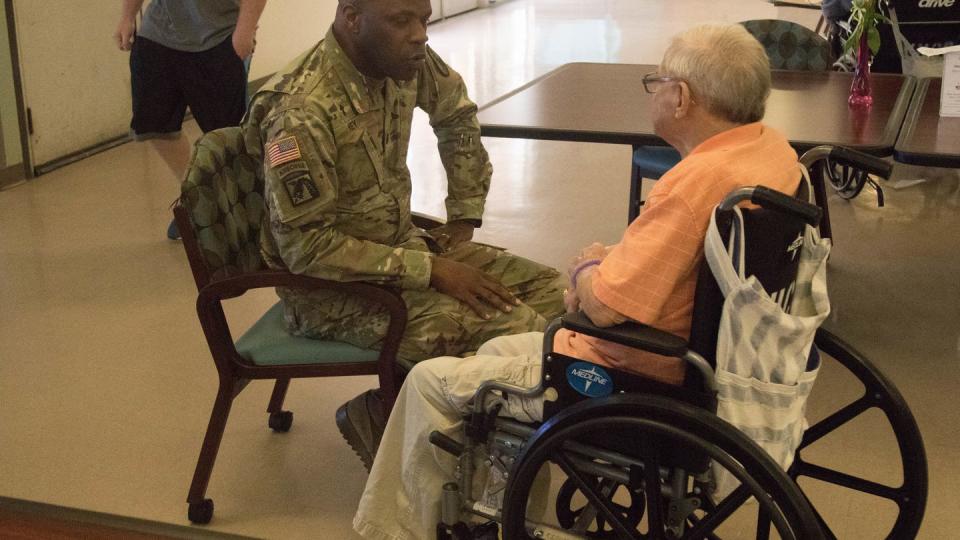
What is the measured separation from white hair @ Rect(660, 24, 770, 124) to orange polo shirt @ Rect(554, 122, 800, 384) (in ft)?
0.14

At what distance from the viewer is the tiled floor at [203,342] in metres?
2.75

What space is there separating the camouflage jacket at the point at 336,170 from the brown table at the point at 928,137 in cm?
127

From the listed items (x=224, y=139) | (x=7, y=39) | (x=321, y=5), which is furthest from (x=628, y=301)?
(x=321, y=5)

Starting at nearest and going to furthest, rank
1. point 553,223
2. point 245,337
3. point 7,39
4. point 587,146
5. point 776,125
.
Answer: point 245,337, point 776,125, point 553,223, point 7,39, point 587,146

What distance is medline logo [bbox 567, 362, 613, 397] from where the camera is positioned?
1.93 m

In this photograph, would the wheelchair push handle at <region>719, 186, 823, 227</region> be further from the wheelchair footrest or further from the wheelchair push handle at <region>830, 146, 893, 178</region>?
the wheelchair footrest

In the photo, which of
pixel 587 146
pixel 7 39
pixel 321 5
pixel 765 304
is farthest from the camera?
pixel 321 5

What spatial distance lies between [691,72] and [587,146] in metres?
4.17

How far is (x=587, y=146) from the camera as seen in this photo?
607 centimetres

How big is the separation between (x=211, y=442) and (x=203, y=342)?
1.09 metres

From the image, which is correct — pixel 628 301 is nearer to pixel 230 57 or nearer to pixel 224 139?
pixel 224 139

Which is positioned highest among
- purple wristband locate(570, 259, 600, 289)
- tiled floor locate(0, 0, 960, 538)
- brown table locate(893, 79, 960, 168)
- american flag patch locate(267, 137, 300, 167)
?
american flag patch locate(267, 137, 300, 167)

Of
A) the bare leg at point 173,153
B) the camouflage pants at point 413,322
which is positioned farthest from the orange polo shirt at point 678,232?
the bare leg at point 173,153

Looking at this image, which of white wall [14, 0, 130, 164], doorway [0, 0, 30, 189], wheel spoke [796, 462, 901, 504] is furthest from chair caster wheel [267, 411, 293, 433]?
white wall [14, 0, 130, 164]
